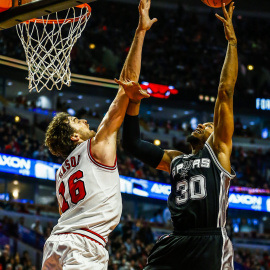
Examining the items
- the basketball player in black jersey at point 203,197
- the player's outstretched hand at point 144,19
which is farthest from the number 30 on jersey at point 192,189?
the player's outstretched hand at point 144,19

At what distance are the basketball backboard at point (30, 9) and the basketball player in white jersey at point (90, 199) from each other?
127cm

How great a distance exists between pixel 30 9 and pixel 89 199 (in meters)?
2.47

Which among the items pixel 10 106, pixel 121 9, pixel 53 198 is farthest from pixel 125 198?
pixel 121 9

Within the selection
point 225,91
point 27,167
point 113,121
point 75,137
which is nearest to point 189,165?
point 225,91

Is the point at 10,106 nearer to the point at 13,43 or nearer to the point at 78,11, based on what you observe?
the point at 13,43

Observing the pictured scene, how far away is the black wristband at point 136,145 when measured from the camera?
4832 mm

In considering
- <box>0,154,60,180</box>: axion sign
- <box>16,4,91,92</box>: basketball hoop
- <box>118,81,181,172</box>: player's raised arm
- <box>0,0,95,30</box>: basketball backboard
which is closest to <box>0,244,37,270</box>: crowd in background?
<box>0,154,60,180</box>: axion sign

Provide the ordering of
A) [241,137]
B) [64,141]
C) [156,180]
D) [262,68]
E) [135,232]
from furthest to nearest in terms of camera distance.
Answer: [262,68]
[241,137]
[156,180]
[135,232]
[64,141]

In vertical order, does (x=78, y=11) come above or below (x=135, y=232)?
above

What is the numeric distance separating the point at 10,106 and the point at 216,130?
58.7ft

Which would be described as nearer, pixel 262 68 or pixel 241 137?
pixel 241 137

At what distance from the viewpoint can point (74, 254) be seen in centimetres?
395

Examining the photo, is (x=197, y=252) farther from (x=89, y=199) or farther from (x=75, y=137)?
(x=75, y=137)

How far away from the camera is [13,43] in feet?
71.2
